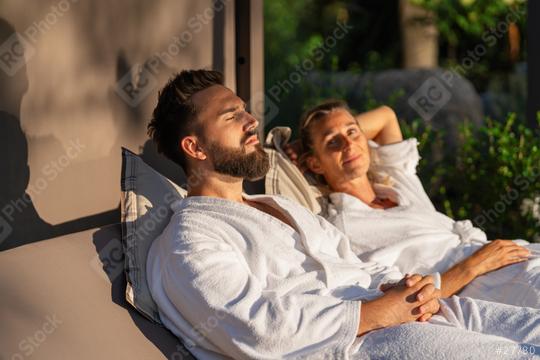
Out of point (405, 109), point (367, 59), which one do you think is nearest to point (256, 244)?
point (405, 109)

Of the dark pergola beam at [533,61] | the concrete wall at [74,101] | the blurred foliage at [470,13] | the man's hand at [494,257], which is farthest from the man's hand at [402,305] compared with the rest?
the blurred foliage at [470,13]

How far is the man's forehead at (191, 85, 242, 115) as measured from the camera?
2961 millimetres

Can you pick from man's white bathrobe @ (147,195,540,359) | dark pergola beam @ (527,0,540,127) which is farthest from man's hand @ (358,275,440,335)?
dark pergola beam @ (527,0,540,127)

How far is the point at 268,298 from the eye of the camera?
2.45 m

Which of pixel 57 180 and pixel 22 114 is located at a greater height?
pixel 22 114

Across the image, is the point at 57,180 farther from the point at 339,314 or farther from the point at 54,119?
the point at 339,314

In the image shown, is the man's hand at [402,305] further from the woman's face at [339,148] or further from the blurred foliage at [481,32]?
the blurred foliage at [481,32]

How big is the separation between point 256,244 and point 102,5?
1249 mm

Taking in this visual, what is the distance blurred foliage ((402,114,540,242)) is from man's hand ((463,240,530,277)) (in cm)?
138

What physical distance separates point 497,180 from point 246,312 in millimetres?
2721

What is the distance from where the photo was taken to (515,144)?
4688 millimetres

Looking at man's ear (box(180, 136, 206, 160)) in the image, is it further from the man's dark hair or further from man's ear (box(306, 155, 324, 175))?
man's ear (box(306, 155, 324, 175))

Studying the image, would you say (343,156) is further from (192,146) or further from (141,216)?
(141,216)

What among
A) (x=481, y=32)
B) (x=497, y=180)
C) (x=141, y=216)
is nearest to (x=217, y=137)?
(x=141, y=216)
